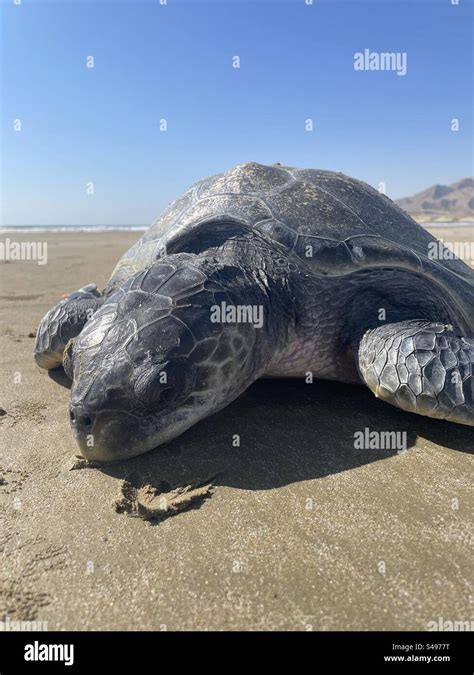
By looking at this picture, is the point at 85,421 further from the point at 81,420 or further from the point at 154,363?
the point at 154,363

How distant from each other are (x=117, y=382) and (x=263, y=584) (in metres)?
0.95

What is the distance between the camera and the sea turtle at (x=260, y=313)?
1.88 meters

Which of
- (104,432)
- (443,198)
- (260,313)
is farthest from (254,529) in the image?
(443,198)

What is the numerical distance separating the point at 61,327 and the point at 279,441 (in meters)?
1.75

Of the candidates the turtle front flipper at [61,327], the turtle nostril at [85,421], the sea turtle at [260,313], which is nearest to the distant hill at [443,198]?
the sea turtle at [260,313]

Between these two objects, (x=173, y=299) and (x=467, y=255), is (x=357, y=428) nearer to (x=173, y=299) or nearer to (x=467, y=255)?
(x=173, y=299)

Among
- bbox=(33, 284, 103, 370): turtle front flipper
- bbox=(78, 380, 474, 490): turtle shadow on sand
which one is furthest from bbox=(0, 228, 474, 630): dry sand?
bbox=(33, 284, 103, 370): turtle front flipper

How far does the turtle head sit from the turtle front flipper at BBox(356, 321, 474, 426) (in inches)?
29.3

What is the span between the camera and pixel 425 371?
2061 mm

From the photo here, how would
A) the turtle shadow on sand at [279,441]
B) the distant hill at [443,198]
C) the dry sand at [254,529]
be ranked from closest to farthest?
the dry sand at [254,529], the turtle shadow on sand at [279,441], the distant hill at [443,198]

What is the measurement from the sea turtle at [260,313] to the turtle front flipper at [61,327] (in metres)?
0.01

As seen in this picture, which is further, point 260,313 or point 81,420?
point 260,313

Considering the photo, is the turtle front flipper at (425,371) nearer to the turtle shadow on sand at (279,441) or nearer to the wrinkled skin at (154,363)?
the turtle shadow on sand at (279,441)
